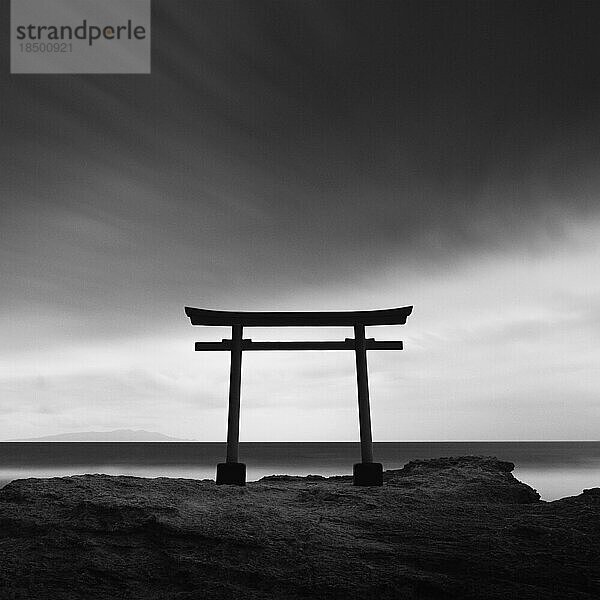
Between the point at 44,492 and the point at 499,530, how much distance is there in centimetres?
541

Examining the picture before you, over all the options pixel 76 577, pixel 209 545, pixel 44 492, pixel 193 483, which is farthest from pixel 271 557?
pixel 193 483

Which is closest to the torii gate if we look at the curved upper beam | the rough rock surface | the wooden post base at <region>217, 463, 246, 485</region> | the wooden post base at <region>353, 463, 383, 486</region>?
the curved upper beam

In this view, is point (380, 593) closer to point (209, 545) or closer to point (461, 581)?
point (461, 581)

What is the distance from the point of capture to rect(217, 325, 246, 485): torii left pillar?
10094 mm

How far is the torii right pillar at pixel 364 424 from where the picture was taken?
10.0 meters

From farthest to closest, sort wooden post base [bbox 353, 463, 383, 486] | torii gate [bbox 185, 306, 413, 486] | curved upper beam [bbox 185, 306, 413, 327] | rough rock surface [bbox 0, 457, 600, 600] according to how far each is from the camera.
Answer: curved upper beam [bbox 185, 306, 413, 327], torii gate [bbox 185, 306, 413, 486], wooden post base [bbox 353, 463, 383, 486], rough rock surface [bbox 0, 457, 600, 600]

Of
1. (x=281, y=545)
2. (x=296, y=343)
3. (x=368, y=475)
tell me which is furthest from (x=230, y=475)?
(x=281, y=545)

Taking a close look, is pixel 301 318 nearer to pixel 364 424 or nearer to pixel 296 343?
pixel 296 343

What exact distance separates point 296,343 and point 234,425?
189 centimetres

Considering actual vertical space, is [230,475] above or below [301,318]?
below

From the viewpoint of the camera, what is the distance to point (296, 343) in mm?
Answer: 11141

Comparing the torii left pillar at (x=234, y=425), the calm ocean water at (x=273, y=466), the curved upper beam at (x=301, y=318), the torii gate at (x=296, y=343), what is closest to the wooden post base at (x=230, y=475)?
the torii left pillar at (x=234, y=425)

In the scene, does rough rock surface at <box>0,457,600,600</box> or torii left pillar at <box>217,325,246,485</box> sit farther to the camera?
torii left pillar at <box>217,325,246,485</box>

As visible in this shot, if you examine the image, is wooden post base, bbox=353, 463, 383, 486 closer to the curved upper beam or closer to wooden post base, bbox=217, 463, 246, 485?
wooden post base, bbox=217, 463, 246, 485
